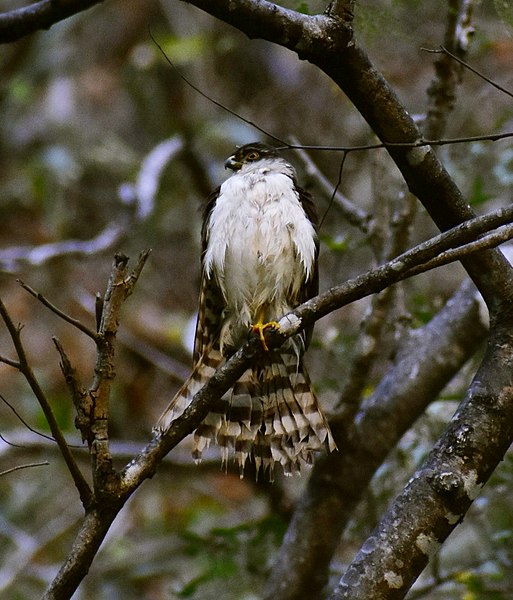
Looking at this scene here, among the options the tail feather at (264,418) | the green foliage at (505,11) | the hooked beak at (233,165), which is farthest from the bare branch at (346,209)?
the green foliage at (505,11)

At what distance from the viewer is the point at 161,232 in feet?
25.1

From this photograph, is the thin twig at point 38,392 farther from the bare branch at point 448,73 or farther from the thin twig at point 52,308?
the bare branch at point 448,73

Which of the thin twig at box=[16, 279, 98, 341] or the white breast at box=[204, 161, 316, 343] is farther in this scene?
the white breast at box=[204, 161, 316, 343]

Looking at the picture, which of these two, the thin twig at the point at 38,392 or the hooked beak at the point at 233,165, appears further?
the hooked beak at the point at 233,165

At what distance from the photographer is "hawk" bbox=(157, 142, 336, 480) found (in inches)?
140

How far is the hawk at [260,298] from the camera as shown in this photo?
3555 mm

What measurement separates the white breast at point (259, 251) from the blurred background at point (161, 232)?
77 cm

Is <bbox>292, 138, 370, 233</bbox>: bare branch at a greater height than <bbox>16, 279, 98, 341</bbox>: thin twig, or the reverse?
<bbox>292, 138, 370, 233</bbox>: bare branch

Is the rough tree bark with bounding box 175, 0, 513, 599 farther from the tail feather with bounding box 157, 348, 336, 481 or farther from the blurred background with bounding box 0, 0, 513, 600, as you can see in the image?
the blurred background with bounding box 0, 0, 513, 600

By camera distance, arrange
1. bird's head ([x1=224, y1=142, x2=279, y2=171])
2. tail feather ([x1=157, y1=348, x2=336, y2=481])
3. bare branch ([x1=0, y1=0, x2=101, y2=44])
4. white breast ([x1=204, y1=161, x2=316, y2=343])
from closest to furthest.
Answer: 1. bare branch ([x1=0, y1=0, x2=101, y2=44])
2. tail feather ([x1=157, y1=348, x2=336, y2=481])
3. white breast ([x1=204, y1=161, x2=316, y2=343])
4. bird's head ([x1=224, y1=142, x2=279, y2=171])

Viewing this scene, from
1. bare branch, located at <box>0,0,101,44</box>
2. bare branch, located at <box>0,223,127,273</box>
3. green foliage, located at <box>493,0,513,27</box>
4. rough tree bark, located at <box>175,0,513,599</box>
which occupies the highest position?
bare branch, located at <box>0,223,127,273</box>

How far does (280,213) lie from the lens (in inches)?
154

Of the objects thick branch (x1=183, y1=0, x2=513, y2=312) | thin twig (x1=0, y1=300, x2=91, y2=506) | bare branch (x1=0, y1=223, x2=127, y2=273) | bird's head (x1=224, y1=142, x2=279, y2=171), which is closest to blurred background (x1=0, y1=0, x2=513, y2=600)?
bare branch (x1=0, y1=223, x2=127, y2=273)

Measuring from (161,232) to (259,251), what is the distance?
3.84 metres
